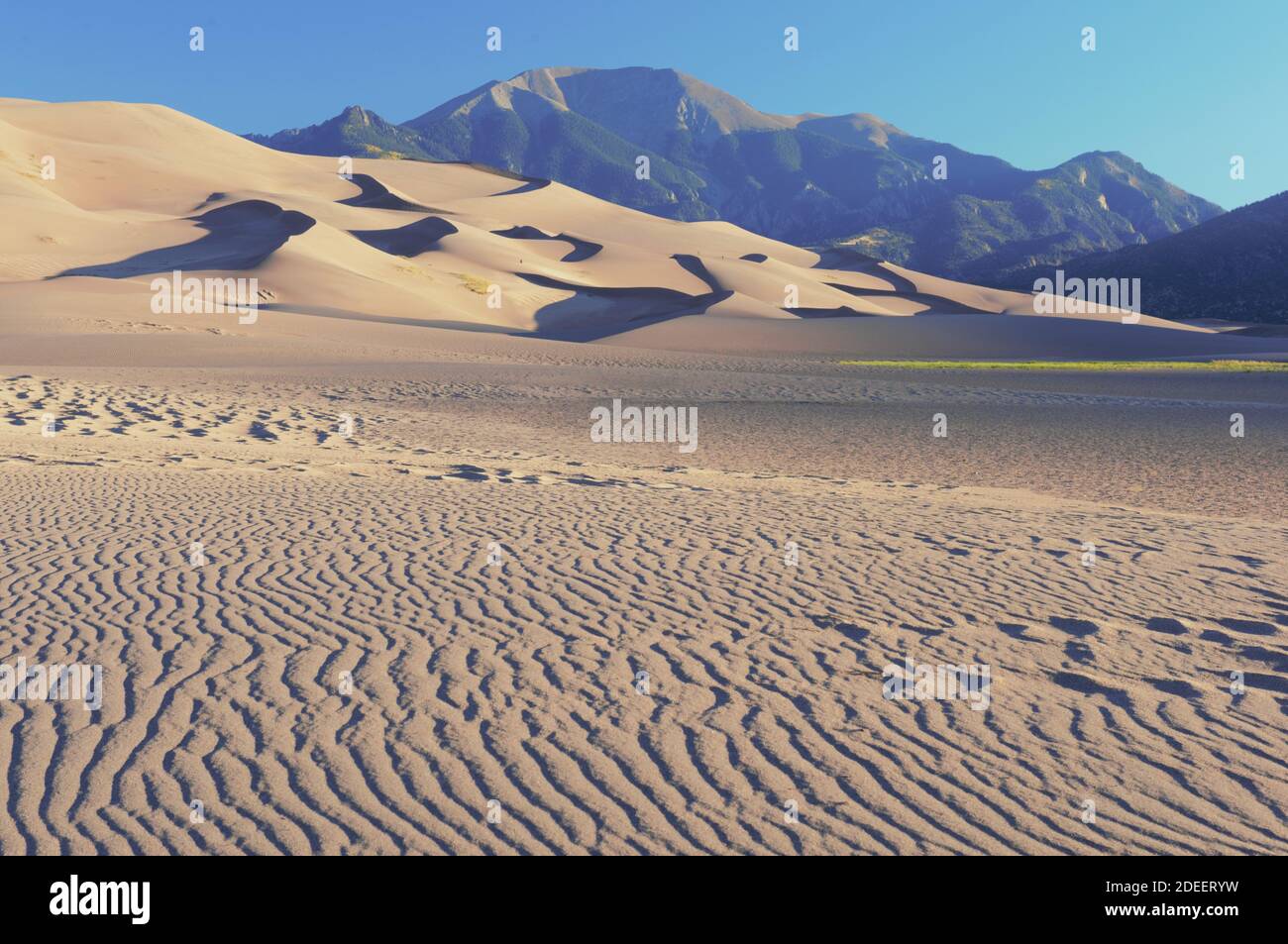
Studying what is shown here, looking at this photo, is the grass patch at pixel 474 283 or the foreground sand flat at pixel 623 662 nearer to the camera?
the foreground sand flat at pixel 623 662

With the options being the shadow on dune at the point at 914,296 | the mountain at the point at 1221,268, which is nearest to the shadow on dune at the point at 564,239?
the shadow on dune at the point at 914,296

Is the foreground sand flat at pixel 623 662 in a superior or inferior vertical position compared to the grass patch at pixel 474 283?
inferior

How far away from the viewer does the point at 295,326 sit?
3844cm

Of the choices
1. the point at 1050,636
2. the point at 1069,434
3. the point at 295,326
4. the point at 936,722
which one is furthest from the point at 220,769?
the point at 295,326

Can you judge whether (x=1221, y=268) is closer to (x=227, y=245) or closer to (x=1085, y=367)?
(x=1085, y=367)

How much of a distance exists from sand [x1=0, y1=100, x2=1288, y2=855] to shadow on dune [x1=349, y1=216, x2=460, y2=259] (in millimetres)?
54102

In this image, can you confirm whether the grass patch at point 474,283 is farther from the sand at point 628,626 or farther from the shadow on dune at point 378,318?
the sand at point 628,626

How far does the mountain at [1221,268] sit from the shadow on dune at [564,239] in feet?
179

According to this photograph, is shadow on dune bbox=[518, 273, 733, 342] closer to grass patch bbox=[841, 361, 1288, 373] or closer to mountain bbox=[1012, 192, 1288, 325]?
grass patch bbox=[841, 361, 1288, 373]

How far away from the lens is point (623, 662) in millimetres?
6414

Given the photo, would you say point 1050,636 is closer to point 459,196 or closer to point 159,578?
point 159,578

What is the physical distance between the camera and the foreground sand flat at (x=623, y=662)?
446cm

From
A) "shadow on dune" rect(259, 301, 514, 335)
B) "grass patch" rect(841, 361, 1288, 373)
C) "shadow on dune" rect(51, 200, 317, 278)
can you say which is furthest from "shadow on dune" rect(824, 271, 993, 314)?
"grass patch" rect(841, 361, 1288, 373)
